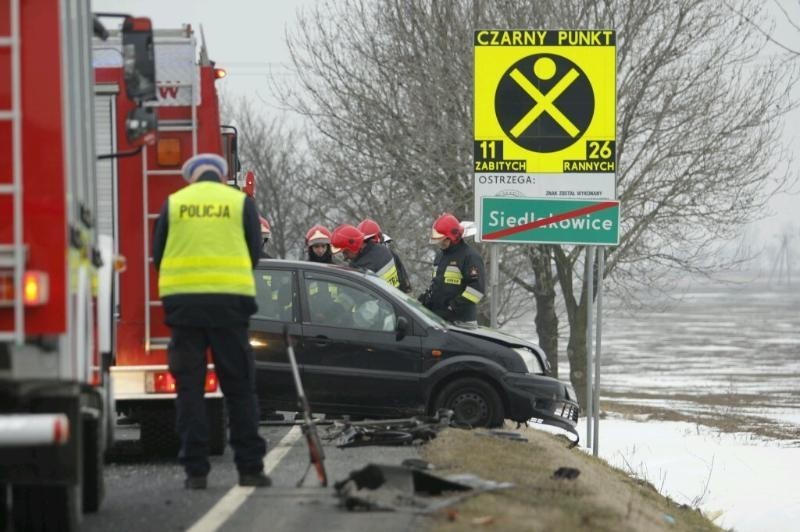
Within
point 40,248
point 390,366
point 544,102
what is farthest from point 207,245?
point 544,102

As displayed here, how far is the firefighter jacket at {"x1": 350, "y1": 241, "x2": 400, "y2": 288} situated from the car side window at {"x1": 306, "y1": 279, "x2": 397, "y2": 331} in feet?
9.27

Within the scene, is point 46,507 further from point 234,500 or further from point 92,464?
point 234,500

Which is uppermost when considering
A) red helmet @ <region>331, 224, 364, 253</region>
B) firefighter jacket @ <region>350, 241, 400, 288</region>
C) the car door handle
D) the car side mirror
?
red helmet @ <region>331, 224, 364, 253</region>

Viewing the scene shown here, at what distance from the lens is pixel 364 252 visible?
17.1m

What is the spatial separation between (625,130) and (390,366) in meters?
14.2

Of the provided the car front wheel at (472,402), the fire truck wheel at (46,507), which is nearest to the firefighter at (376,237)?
the car front wheel at (472,402)

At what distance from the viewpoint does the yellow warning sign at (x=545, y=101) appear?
16938mm

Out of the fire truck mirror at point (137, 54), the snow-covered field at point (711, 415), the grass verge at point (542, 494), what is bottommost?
the snow-covered field at point (711, 415)

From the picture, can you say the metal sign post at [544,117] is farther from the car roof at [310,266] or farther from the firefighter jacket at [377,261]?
the car roof at [310,266]

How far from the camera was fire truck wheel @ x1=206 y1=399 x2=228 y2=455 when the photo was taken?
39.1ft

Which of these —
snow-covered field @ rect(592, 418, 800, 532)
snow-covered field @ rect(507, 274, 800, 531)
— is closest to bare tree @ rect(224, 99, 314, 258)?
snow-covered field @ rect(507, 274, 800, 531)

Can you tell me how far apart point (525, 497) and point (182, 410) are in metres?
2.12

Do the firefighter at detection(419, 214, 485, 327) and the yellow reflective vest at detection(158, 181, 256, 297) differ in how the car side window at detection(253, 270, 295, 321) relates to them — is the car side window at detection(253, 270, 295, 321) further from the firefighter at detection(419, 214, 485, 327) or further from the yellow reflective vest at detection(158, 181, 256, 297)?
the yellow reflective vest at detection(158, 181, 256, 297)

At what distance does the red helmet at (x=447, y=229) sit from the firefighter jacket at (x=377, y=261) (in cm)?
90
